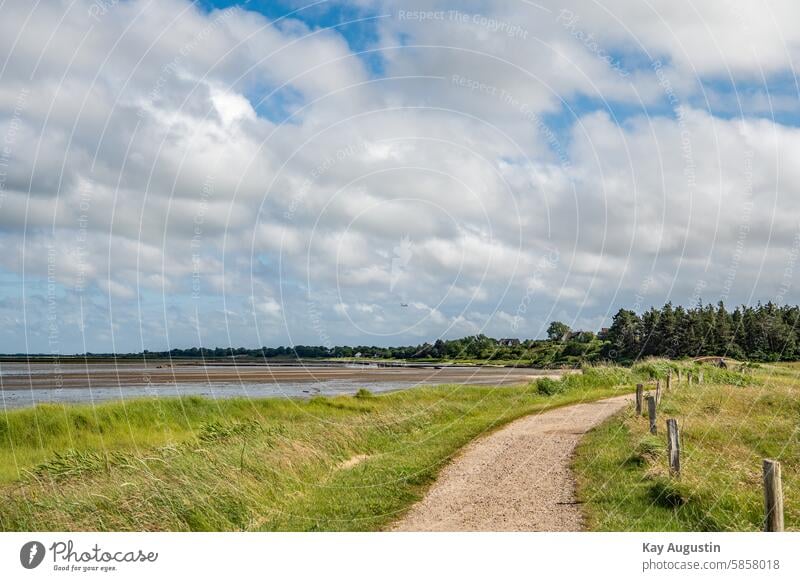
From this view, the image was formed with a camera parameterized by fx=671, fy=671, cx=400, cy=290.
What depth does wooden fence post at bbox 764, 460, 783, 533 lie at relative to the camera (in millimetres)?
9938

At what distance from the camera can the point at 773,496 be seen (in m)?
9.99

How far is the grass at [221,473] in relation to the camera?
12.4 metres

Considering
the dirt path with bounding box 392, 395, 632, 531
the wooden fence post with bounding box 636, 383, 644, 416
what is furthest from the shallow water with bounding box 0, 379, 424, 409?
the wooden fence post with bounding box 636, 383, 644, 416

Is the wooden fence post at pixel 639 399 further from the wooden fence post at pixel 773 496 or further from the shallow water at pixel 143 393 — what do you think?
the shallow water at pixel 143 393

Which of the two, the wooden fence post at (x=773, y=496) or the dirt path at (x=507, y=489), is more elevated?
the wooden fence post at (x=773, y=496)

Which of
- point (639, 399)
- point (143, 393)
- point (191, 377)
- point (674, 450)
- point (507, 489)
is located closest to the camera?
point (674, 450)

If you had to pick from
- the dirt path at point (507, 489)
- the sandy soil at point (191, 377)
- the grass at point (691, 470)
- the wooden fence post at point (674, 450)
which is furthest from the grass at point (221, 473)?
the sandy soil at point (191, 377)

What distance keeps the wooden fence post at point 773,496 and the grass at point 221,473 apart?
6669 mm

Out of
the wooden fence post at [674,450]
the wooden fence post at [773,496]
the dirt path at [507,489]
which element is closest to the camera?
the wooden fence post at [773,496]

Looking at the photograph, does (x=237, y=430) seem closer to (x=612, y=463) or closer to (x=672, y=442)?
(x=612, y=463)

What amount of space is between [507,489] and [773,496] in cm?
677

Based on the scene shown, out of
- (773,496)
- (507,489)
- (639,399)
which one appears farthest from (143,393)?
(773,496)

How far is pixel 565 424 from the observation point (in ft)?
94.5

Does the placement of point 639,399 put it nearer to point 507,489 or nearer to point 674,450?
point 674,450
